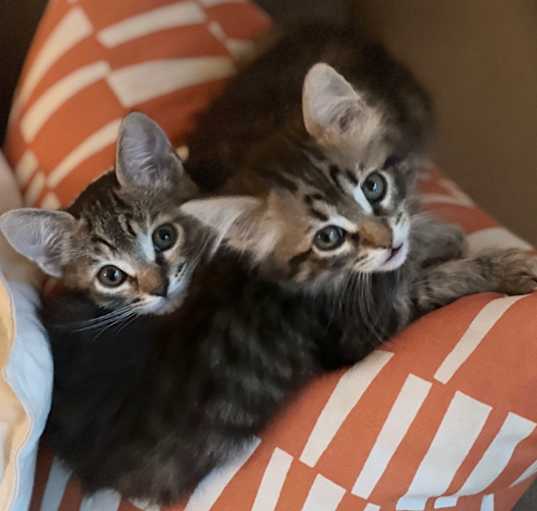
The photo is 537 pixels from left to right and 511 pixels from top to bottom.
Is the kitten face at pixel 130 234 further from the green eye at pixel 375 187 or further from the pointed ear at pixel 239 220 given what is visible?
the green eye at pixel 375 187

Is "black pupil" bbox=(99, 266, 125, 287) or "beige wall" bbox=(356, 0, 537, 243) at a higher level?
"beige wall" bbox=(356, 0, 537, 243)

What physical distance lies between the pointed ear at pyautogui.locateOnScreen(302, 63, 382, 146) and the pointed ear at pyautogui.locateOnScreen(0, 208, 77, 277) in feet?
1.31

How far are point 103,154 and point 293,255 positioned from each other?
49 cm

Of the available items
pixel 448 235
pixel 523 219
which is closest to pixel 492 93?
pixel 523 219

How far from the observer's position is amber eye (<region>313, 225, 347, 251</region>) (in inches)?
39.7

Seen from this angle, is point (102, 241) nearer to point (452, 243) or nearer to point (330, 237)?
point (330, 237)

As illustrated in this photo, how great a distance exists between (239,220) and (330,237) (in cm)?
13

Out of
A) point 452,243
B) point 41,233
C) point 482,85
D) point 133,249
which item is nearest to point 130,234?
point 133,249

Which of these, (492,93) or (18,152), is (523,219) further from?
(18,152)

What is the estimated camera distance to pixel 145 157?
3.82 feet

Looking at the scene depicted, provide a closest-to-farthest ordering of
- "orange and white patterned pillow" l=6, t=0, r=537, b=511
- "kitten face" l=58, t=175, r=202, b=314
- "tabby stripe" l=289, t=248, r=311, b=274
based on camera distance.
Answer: "orange and white patterned pillow" l=6, t=0, r=537, b=511 < "tabby stripe" l=289, t=248, r=311, b=274 < "kitten face" l=58, t=175, r=202, b=314

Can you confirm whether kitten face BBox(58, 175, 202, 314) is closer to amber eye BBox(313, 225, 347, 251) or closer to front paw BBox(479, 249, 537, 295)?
amber eye BBox(313, 225, 347, 251)

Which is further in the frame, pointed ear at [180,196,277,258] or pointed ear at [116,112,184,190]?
pointed ear at [116,112,184,190]

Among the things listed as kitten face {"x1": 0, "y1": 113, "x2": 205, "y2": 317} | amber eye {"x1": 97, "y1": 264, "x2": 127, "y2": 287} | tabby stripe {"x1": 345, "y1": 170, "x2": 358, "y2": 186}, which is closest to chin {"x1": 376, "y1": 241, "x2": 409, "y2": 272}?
tabby stripe {"x1": 345, "y1": 170, "x2": 358, "y2": 186}
